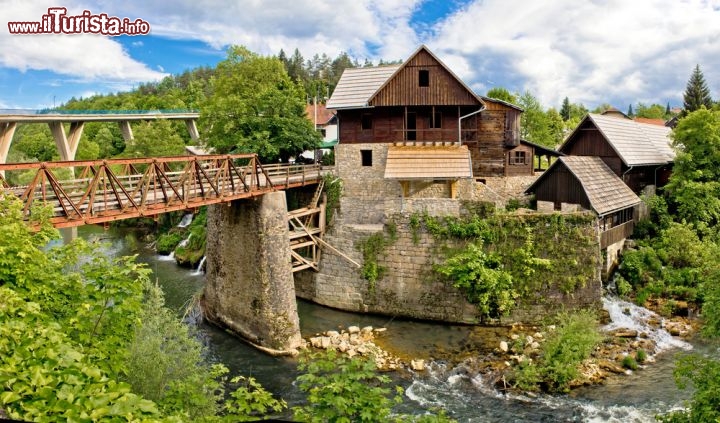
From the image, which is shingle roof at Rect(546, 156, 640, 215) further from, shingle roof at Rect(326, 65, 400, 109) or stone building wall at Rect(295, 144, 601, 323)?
shingle roof at Rect(326, 65, 400, 109)

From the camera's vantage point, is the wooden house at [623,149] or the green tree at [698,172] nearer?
the green tree at [698,172]

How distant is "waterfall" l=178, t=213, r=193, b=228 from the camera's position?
38.6 metres

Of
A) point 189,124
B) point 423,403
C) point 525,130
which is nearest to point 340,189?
point 423,403

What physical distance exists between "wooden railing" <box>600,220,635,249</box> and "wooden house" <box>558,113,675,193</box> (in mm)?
2823

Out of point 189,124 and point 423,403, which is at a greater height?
point 189,124

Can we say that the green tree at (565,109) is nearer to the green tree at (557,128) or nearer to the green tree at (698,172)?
the green tree at (557,128)

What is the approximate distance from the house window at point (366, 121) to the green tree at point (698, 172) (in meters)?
16.3

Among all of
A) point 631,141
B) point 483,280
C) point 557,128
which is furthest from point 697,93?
point 483,280

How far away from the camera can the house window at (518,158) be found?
3033 cm

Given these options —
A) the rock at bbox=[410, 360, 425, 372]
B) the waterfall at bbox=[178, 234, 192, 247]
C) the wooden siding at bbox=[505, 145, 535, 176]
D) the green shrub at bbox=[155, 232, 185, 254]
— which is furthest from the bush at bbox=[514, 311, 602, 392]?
the green shrub at bbox=[155, 232, 185, 254]

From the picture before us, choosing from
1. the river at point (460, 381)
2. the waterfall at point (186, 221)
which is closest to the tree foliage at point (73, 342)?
the river at point (460, 381)

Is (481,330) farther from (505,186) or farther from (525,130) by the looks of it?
(525,130)

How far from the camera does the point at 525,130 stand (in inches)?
1793

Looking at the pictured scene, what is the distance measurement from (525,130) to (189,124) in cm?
3628
